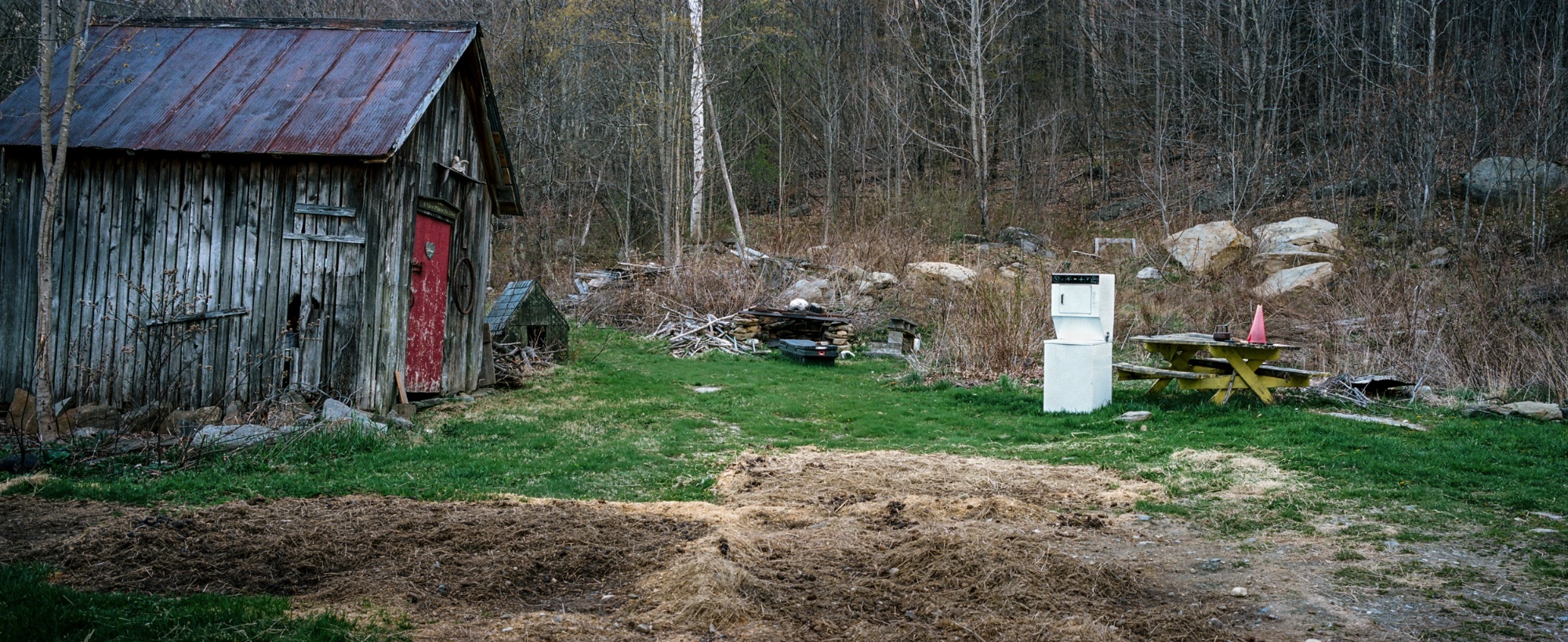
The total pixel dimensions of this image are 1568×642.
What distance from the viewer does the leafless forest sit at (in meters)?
19.3

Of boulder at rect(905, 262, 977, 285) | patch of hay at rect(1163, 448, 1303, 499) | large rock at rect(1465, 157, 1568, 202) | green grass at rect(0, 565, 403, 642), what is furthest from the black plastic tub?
large rock at rect(1465, 157, 1568, 202)

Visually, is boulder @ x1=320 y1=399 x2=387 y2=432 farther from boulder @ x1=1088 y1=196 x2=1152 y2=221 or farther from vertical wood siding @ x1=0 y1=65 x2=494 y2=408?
boulder @ x1=1088 y1=196 x2=1152 y2=221

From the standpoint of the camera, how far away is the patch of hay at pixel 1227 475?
279 inches

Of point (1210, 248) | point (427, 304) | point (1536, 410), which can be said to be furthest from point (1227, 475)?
point (1210, 248)

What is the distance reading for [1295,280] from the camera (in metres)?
19.2

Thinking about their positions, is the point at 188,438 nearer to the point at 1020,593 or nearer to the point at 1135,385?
the point at 1020,593

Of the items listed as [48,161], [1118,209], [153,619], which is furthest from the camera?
[1118,209]

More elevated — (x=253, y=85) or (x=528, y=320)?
(x=253, y=85)

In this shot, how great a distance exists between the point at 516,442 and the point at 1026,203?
24.5 m

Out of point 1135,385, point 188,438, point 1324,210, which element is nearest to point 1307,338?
point 1135,385

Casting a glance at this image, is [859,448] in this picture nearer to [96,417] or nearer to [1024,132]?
[96,417]

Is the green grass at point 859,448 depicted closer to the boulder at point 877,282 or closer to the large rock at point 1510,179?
the boulder at point 877,282

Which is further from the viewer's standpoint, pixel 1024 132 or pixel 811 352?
pixel 1024 132

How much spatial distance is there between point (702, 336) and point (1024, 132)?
56.3 ft
